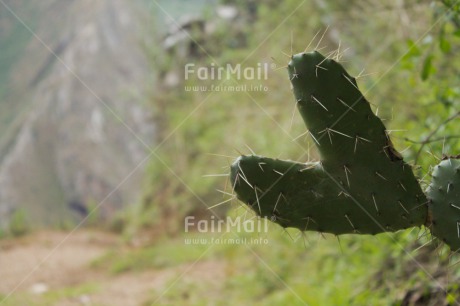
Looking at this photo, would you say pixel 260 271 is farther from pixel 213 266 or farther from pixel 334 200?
pixel 334 200

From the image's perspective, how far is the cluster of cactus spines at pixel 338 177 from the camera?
45.5 inches

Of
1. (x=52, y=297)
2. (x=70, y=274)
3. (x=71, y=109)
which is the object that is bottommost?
(x=70, y=274)

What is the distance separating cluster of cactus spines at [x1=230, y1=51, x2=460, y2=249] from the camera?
1.16m

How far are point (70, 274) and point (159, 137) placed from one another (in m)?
2.89

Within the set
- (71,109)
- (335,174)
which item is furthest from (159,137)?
(335,174)

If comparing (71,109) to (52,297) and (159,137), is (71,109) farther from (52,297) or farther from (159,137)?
(52,297)

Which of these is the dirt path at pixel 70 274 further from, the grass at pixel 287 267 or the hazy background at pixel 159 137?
the grass at pixel 287 267

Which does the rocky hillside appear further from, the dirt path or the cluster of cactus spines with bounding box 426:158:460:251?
the cluster of cactus spines with bounding box 426:158:460:251

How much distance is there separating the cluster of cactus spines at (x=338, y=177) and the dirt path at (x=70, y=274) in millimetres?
3010

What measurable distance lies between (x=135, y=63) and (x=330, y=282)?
6558mm

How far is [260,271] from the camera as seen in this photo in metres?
4.02

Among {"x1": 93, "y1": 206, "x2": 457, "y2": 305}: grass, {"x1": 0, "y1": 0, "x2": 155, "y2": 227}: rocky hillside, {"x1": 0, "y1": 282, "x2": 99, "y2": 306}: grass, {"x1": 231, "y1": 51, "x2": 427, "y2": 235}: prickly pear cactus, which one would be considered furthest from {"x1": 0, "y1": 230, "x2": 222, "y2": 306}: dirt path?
{"x1": 231, "y1": 51, "x2": 427, "y2": 235}: prickly pear cactus

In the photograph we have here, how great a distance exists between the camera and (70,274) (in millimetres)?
5727

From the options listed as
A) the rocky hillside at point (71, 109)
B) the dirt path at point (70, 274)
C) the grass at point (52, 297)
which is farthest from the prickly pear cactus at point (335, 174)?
the rocky hillside at point (71, 109)
